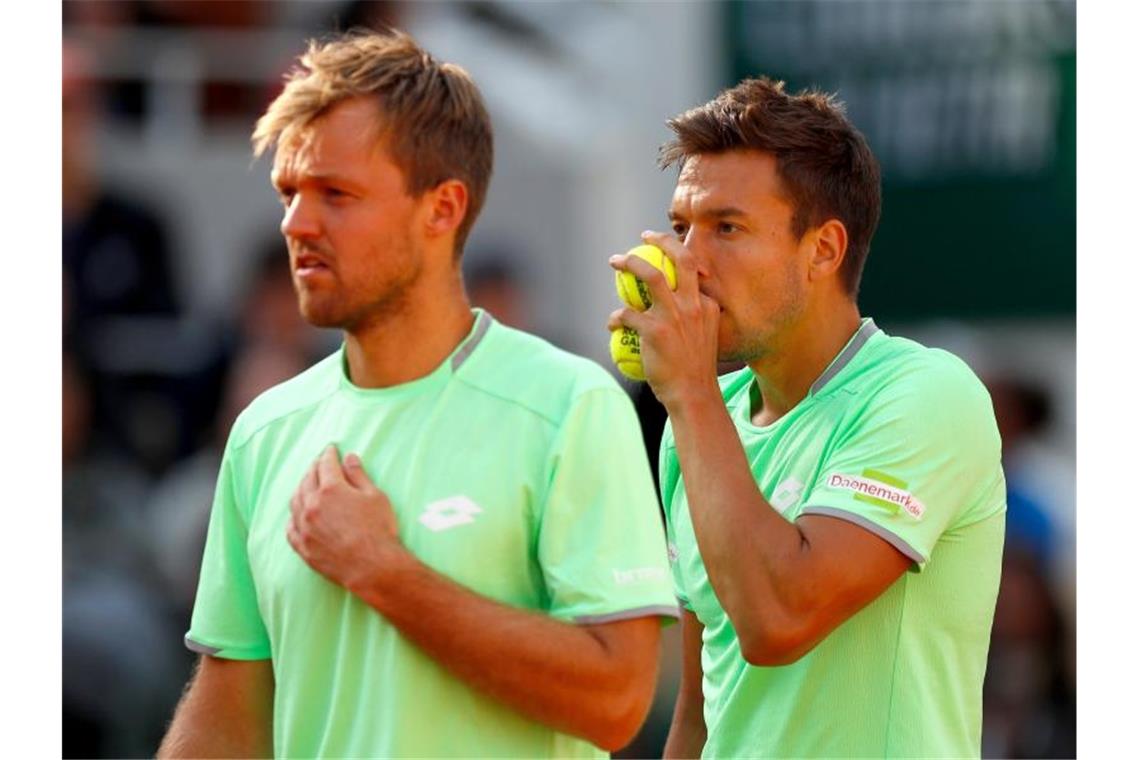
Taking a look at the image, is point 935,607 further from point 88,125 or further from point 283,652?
point 88,125

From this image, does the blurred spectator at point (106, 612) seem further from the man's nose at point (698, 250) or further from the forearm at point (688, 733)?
the man's nose at point (698, 250)

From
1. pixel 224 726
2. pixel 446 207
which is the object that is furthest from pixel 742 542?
pixel 224 726

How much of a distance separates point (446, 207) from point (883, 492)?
1105mm

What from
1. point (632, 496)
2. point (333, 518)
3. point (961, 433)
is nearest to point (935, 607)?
point (961, 433)

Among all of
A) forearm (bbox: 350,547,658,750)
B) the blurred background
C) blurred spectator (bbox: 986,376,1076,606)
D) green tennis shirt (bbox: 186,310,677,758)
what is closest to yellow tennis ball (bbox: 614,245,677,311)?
green tennis shirt (bbox: 186,310,677,758)

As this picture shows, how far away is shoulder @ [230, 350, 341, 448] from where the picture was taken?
13.8 feet

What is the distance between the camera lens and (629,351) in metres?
4.19

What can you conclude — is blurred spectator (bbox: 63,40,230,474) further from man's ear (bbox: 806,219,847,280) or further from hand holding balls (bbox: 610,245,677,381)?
man's ear (bbox: 806,219,847,280)

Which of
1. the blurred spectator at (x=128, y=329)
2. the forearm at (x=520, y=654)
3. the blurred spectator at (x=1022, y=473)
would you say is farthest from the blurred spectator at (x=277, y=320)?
the forearm at (x=520, y=654)

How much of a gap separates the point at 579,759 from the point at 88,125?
24.1 feet

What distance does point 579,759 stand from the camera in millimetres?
3838

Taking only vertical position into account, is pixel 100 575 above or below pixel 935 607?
below

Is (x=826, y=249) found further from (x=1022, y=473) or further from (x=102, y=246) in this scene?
(x=1022, y=473)

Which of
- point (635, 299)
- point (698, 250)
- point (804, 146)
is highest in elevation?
point (804, 146)
